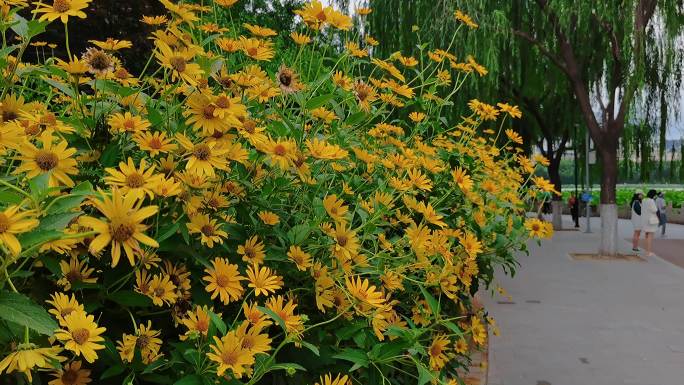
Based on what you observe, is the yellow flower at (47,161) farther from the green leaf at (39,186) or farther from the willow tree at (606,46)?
the willow tree at (606,46)

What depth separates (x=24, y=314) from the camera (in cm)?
83

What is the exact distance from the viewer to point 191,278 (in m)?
1.25

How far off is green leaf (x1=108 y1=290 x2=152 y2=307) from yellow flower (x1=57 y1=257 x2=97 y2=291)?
0.05 metres

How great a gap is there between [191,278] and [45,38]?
544cm

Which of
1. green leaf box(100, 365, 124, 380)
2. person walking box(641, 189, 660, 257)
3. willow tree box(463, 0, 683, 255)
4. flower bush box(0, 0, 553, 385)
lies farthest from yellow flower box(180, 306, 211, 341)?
person walking box(641, 189, 660, 257)

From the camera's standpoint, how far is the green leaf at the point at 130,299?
109 cm

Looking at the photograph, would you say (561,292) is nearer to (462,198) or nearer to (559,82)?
(462,198)

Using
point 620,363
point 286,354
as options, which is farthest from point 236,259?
point 620,363

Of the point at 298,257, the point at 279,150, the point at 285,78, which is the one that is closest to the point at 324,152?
the point at 279,150

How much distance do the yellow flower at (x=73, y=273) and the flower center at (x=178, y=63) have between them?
0.42m

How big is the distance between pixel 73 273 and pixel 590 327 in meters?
5.67

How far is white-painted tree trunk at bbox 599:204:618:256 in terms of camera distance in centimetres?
1155

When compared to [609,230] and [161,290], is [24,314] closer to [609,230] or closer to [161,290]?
[161,290]

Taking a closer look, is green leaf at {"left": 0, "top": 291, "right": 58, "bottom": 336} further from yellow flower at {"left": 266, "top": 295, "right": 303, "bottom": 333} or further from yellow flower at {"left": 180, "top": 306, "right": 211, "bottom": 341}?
yellow flower at {"left": 266, "top": 295, "right": 303, "bottom": 333}
